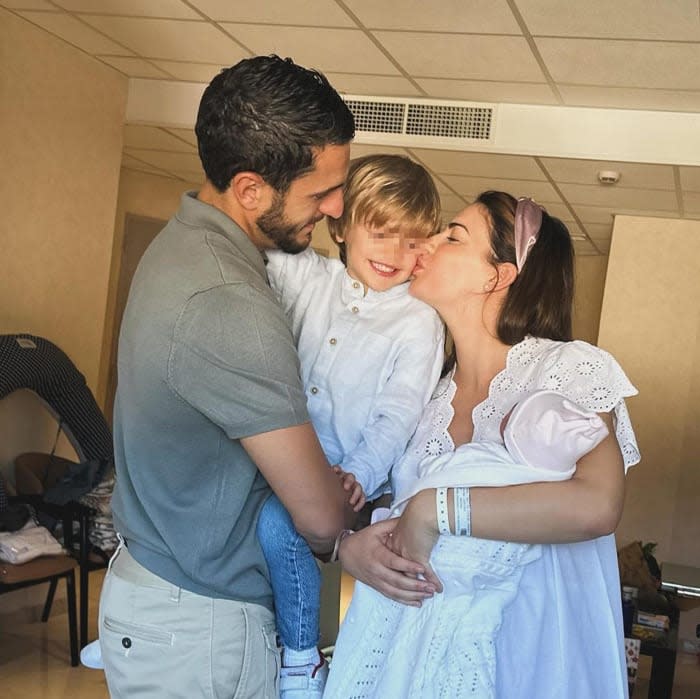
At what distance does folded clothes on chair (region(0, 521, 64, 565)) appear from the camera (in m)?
4.38

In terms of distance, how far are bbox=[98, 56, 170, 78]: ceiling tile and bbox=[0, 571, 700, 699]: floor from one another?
2837 millimetres

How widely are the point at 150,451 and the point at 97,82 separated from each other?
4.34 m

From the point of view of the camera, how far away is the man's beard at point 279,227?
167 cm

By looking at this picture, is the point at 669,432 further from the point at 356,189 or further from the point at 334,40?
the point at 356,189

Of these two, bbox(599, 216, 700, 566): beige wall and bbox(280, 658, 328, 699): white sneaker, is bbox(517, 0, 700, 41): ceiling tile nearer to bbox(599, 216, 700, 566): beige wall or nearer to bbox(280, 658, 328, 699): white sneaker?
bbox(280, 658, 328, 699): white sneaker

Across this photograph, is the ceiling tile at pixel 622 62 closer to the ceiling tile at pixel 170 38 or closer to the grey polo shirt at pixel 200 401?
the ceiling tile at pixel 170 38

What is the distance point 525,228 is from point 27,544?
3.30m

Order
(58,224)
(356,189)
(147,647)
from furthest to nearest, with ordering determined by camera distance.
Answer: (58,224) < (356,189) < (147,647)

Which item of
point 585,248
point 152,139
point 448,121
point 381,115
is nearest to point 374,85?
point 381,115

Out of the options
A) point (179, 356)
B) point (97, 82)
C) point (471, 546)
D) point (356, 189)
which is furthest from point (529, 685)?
point (97, 82)

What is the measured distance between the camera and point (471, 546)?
5.14 feet

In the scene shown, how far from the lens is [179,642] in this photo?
5.39 ft

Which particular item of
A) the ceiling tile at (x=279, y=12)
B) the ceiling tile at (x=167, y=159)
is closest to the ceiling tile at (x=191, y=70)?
the ceiling tile at (x=279, y=12)

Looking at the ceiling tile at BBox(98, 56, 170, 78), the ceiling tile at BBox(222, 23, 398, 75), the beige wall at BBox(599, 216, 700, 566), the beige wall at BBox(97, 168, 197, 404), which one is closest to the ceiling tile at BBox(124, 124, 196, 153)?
the ceiling tile at BBox(98, 56, 170, 78)
